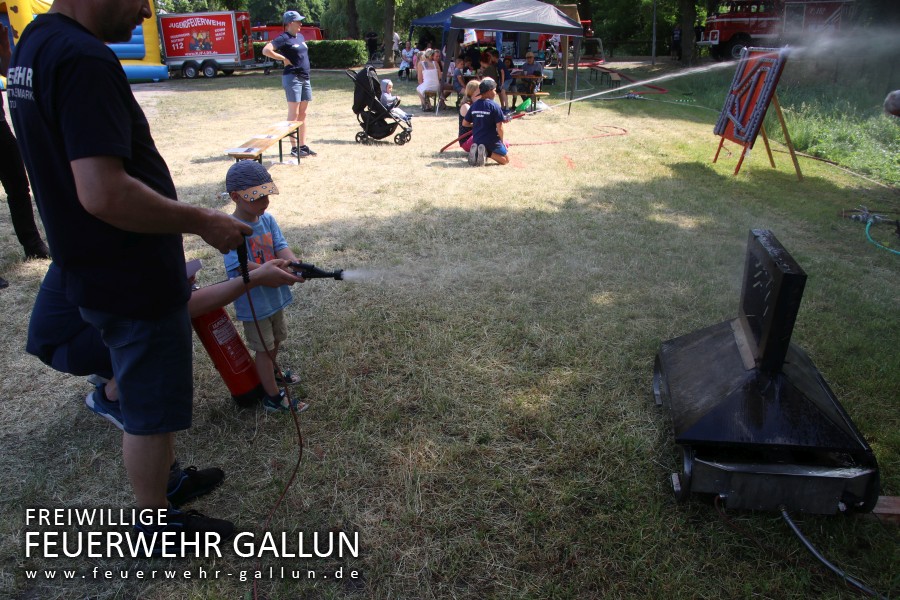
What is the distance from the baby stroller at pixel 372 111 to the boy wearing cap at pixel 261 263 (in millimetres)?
7519

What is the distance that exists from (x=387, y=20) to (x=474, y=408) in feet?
92.6

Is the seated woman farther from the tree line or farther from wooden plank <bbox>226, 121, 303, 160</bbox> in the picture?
the tree line

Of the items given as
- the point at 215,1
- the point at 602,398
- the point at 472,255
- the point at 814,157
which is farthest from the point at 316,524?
the point at 215,1

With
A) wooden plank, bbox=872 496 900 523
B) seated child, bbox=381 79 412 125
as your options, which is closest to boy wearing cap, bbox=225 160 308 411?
wooden plank, bbox=872 496 900 523

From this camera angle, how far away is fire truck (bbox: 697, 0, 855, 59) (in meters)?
21.4

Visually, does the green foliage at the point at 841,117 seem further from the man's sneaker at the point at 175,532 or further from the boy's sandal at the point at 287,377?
the man's sneaker at the point at 175,532

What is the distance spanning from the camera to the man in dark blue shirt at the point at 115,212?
1.60 metres

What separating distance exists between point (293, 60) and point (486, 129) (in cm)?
296

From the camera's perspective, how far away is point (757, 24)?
81.6ft

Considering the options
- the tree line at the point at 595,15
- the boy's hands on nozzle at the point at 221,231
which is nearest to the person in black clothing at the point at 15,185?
the boy's hands on nozzle at the point at 221,231

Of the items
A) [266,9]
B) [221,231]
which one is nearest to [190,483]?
[221,231]

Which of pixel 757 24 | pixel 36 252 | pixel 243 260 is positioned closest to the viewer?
pixel 243 260

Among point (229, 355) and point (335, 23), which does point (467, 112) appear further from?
point (335, 23)

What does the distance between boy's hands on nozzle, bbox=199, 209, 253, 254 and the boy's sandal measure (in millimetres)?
1387
